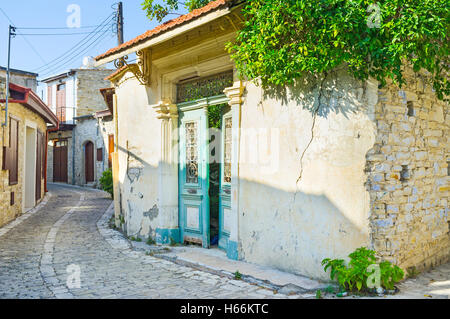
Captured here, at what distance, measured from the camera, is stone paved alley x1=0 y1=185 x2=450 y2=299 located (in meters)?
4.12

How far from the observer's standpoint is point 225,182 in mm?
5816

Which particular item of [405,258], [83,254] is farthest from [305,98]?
[83,254]

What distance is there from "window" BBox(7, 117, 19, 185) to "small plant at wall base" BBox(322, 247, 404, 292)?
8.07 meters

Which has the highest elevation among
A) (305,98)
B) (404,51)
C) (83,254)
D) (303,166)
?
(404,51)

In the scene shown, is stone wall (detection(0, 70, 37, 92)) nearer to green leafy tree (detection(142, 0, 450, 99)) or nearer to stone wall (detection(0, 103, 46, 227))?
stone wall (detection(0, 103, 46, 227))

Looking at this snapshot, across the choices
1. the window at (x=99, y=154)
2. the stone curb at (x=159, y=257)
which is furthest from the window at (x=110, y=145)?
the stone curb at (x=159, y=257)

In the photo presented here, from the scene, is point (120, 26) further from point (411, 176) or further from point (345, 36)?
point (411, 176)

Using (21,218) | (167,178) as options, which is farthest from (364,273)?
(21,218)

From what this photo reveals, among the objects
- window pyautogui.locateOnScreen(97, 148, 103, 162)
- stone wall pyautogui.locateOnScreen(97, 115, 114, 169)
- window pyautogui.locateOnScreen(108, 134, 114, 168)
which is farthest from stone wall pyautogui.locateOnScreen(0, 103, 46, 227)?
window pyautogui.locateOnScreen(97, 148, 103, 162)

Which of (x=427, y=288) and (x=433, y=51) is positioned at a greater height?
(x=433, y=51)
